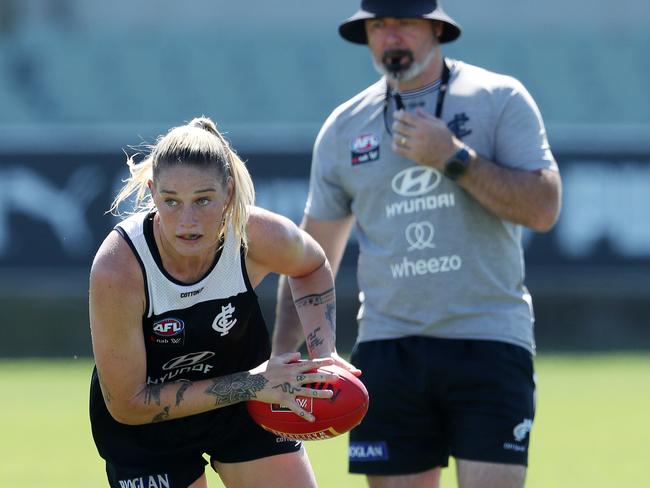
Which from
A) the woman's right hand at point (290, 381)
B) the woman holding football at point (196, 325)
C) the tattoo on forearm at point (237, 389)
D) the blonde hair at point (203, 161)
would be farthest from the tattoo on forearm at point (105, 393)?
the blonde hair at point (203, 161)

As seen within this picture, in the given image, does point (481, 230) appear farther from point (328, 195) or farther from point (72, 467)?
point (72, 467)

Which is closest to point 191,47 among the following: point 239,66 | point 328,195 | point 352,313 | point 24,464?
point 239,66

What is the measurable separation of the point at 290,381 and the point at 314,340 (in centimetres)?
52

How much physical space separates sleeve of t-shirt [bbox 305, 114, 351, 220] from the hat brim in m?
0.44

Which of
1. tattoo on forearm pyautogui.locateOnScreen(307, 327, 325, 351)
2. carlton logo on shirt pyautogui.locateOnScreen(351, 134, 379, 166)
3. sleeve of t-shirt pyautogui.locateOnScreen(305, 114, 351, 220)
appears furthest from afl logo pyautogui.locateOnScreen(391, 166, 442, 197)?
tattoo on forearm pyautogui.locateOnScreen(307, 327, 325, 351)

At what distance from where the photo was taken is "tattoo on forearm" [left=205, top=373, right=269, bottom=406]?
4656 mm

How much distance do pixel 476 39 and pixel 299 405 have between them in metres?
15.5

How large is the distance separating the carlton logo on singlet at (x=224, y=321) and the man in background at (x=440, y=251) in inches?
26.7

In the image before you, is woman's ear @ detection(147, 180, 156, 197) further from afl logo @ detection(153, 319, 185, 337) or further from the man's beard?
the man's beard

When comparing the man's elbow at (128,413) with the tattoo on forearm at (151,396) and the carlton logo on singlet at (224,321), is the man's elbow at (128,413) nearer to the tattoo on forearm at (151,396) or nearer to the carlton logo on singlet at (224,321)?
the tattoo on forearm at (151,396)

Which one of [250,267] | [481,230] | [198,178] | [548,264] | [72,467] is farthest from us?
[548,264]

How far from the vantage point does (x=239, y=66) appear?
1908cm

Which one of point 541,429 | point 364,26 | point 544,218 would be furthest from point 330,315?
point 541,429

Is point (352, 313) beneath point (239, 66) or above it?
beneath
